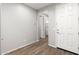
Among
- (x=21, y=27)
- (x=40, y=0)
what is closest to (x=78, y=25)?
(x=40, y=0)

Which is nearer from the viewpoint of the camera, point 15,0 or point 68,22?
point 15,0

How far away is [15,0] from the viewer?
1.10 metres

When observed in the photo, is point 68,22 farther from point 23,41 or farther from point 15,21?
point 15,21

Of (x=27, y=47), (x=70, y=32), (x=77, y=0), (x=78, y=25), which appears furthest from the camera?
(x=70, y=32)

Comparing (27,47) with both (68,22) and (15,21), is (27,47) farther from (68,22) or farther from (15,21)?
(68,22)

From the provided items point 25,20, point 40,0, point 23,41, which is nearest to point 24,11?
point 25,20

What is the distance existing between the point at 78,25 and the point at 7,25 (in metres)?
1.68

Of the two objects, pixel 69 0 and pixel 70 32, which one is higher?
pixel 69 0

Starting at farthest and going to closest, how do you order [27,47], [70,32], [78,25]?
[70,32] < [27,47] < [78,25]

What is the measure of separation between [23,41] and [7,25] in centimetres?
57

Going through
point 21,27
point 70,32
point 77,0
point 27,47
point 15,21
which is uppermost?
point 77,0

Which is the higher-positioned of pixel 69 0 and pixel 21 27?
pixel 69 0

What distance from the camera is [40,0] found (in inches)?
43.3

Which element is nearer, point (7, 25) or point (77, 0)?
point (77, 0)
